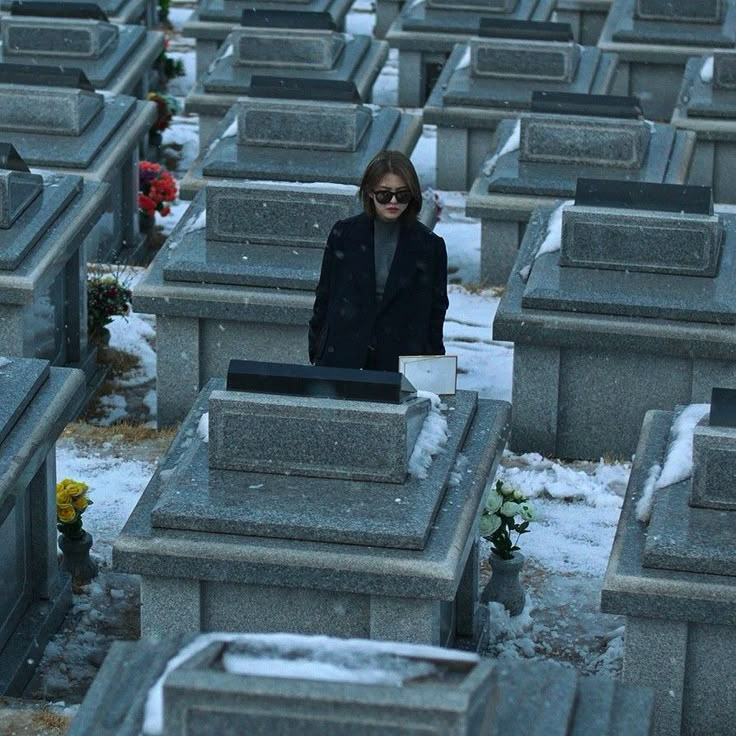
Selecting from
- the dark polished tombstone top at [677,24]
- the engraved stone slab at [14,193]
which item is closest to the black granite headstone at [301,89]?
the engraved stone slab at [14,193]

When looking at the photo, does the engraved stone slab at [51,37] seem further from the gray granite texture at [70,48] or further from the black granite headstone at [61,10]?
the black granite headstone at [61,10]

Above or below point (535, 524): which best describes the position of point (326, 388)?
above

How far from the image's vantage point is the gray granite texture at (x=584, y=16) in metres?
20.5

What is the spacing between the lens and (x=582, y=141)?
1348cm

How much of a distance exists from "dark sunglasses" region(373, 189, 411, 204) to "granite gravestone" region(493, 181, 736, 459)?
8.73ft

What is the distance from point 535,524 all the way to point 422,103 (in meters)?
9.94

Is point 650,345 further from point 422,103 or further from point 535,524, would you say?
point 422,103

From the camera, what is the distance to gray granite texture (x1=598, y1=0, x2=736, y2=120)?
18.1 meters

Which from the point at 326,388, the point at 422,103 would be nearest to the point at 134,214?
the point at 422,103

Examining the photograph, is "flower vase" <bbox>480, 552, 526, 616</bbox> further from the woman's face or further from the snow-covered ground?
the woman's face

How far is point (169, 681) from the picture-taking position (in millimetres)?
5086

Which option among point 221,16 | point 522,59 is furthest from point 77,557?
point 221,16

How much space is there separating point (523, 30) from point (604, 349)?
622 cm

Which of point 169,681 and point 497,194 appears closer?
point 169,681
